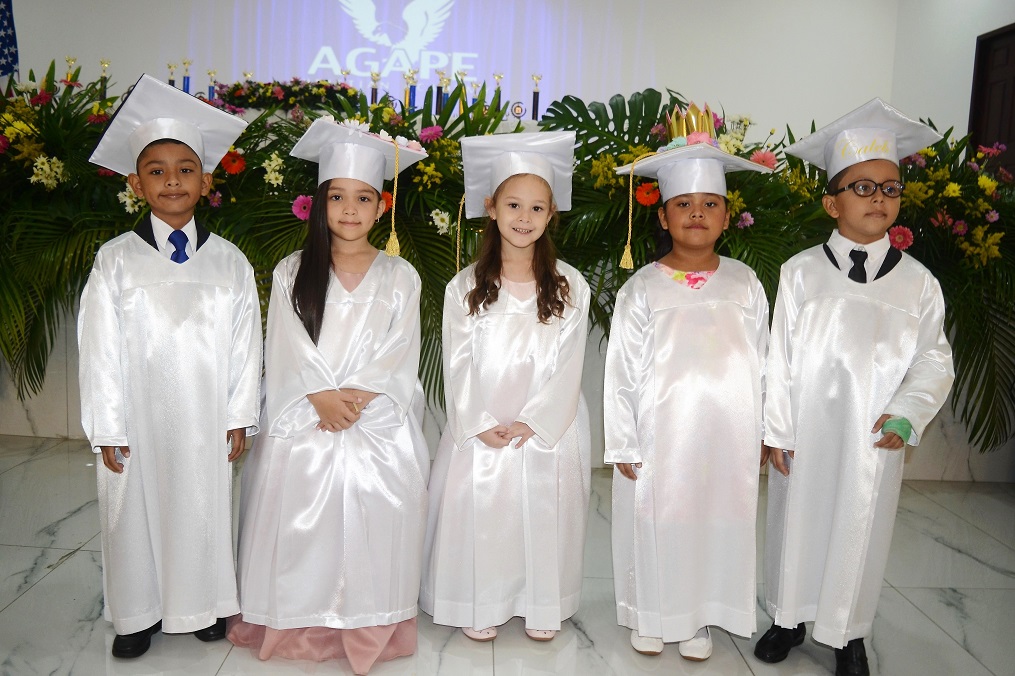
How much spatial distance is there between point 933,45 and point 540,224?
8.53 meters

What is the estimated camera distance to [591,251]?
428 cm

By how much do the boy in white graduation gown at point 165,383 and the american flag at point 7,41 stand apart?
7.23 metres

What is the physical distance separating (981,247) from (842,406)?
89.9 inches

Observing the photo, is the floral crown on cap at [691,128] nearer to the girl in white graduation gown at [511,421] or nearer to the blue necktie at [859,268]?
the girl in white graduation gown at [511,421]

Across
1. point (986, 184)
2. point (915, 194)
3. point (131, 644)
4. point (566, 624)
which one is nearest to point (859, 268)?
point (566, 624)

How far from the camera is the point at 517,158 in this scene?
9.36ft

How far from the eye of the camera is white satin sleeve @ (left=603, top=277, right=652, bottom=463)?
279 cm

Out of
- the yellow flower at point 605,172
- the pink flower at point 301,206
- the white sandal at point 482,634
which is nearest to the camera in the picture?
the white sandal at point 482,634

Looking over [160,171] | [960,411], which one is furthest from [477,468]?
[960,411]

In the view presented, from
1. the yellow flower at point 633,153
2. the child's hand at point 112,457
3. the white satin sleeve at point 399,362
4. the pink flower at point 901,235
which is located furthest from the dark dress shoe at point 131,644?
the pink flower at point 901,235

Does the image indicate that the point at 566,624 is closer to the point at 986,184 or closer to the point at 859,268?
the point at 859,268

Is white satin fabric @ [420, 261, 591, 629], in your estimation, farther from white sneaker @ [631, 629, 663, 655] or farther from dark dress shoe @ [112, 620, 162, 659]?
dark dress shoe @ [112, 620, 162, 659]

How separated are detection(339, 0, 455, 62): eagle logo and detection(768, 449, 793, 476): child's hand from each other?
26.9ft

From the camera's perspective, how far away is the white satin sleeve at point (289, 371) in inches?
106
